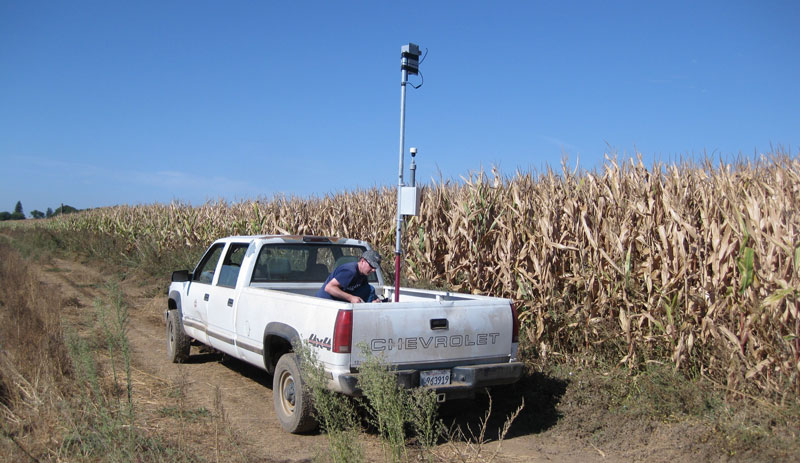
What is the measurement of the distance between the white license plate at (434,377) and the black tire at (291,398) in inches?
38.3

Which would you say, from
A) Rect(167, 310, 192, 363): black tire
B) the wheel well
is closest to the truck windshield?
the wheel well

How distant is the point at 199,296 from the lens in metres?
7.57

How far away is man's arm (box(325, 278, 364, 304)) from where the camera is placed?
20.1 ft

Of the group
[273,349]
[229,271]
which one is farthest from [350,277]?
[229,271]

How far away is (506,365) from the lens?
5344mm

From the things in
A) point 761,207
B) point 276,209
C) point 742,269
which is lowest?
point 742,269

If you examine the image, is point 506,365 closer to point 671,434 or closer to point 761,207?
point 671,434

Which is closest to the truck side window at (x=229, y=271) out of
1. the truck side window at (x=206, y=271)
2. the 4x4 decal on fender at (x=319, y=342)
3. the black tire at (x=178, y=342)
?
the truck side window at (x=206, y=271)

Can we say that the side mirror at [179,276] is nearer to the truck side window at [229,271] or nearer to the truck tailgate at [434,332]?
the truck side window at [229,271]

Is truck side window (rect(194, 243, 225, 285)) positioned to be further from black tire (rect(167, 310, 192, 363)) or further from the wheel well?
the wheel well

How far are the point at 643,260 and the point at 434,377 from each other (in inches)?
121

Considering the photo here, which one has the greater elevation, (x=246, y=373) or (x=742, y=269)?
(x=742, y=269)

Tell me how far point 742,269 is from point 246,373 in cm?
593

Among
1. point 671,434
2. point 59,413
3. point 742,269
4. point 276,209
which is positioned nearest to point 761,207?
point 742,269
